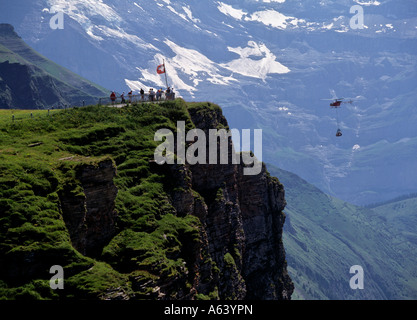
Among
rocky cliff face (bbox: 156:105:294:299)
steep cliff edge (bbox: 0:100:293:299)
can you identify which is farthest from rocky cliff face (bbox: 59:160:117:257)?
rocky cliff face (bbox: 156:105:294:299)

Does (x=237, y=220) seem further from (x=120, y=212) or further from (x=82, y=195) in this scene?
(x=82, y=195)

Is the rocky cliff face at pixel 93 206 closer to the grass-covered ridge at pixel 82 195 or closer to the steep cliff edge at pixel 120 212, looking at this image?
the steep cliff edge at pixel 120 212

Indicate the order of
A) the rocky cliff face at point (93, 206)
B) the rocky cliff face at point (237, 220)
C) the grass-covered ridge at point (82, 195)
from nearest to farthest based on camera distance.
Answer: the grass-covered ridge at point (82, 195) < the rocky cliff face at point (93, 206) < the rocky cliff face at point (237, 220)

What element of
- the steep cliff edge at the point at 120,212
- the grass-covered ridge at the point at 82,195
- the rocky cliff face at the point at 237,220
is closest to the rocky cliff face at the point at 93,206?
the steep cliff edge at the point at 120,212

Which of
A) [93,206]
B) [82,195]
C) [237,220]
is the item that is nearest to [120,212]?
[93,206]
